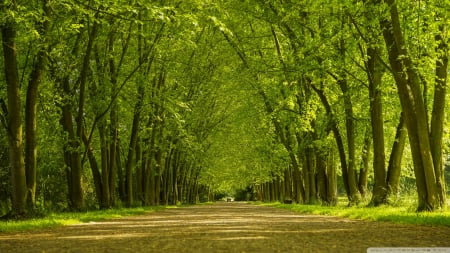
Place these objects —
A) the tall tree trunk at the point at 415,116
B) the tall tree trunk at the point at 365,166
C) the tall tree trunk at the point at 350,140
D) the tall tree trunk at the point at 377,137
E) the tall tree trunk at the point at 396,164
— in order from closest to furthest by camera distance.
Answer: the tall tree trunk at the point at 415,116, the tall tree trunk at the point at 377,137, the tall tree trunk at the point at 396,164, the tall tree trunk at the point at 350,140, the tall tree trunk at the point at 365,166

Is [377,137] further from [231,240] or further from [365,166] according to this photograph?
[231,240]

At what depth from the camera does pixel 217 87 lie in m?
42.3

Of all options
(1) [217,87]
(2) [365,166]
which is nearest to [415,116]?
(2) [365,166]

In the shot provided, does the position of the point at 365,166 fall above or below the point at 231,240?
above

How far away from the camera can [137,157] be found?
33375 mm

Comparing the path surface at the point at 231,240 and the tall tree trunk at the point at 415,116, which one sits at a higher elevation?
the tall tree trunk at the point at 415,116

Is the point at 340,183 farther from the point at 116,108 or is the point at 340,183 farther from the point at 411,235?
the point at 411,235

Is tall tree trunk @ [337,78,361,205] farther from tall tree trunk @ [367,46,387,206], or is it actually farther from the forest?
tall tree trunk @ [367,46,387,206]

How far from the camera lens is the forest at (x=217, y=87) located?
603 inches

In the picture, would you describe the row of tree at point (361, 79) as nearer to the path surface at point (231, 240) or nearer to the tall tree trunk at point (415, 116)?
the tall tree trunk at point (415, 116)

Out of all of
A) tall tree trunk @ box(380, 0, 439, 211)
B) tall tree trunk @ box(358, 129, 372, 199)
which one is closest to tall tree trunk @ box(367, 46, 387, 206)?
tall tree trunk @ box(380, 0, 439, 211)

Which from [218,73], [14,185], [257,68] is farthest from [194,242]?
[218,73]

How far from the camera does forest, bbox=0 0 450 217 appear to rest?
15.3 metres

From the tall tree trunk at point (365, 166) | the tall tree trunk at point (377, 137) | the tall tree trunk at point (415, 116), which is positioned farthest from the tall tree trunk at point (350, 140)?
the tall tree trunk at point (415, 116)
